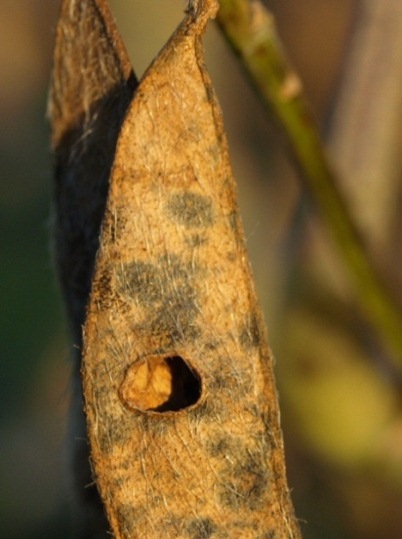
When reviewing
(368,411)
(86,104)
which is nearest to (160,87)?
(86,104)

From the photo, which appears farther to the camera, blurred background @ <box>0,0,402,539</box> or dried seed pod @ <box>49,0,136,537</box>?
blurred background @ <box>0,0,402,539</box>

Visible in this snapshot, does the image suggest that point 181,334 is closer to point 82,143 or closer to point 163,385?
point 163,385

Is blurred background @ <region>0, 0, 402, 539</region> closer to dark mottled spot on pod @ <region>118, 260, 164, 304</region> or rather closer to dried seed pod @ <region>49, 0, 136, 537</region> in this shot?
dried seed pod @ <region>49, 0, 136, 537</region>

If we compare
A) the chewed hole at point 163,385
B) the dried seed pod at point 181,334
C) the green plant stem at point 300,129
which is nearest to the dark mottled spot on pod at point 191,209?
the dried seed pod at point 181,334

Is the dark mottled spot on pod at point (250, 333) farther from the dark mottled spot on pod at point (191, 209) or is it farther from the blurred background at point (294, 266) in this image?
the blurred background at point (294, 266)

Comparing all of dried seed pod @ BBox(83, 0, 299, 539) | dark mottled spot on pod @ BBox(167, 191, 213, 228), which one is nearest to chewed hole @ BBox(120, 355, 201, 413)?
dried seed pod @ BBox(83, 0, 299, 539)
